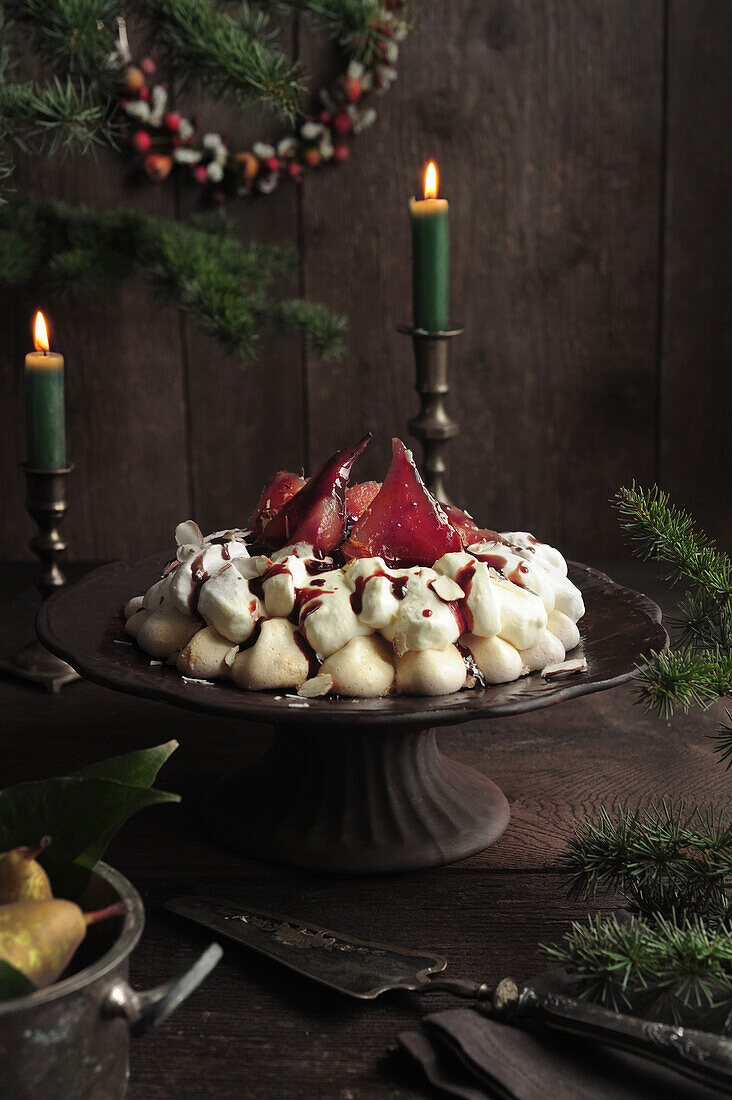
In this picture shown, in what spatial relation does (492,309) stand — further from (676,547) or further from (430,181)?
(676,547)

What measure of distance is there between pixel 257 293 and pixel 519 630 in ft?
2.83

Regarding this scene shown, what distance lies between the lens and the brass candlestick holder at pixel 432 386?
124 cm

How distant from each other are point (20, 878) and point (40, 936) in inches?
1.6

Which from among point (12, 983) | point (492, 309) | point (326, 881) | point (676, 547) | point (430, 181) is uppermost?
point (430, 181)

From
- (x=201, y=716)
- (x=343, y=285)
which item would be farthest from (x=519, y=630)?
(x=343, y=285)

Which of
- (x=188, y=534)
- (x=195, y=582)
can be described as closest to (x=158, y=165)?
(x=188, y=534)

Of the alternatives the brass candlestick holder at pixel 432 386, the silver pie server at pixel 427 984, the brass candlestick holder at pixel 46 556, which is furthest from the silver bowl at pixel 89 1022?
the brass candlestick holder at pixel 432 386

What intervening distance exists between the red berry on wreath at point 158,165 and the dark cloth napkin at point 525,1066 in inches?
50.7

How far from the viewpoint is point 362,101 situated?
1654 millimetres

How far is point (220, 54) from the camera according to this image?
1104 millimetres

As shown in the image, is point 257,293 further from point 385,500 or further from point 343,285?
point 385,500

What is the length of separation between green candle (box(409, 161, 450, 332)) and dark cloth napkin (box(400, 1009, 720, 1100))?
762mm

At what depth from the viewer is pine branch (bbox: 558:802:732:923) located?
718 millimetres

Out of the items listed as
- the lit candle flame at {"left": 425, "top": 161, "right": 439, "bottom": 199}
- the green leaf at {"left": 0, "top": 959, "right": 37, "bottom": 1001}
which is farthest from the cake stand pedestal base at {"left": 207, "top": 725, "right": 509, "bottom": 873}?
the lit candle flame at {"left": 425, "top": 161, "right": 439, "bottom": 199}
